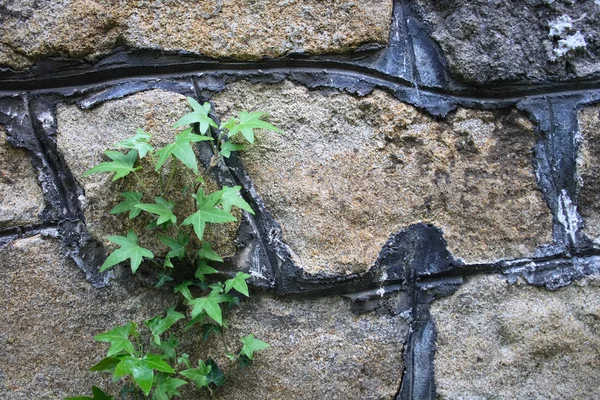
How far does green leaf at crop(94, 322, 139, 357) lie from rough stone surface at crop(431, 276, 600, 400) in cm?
55

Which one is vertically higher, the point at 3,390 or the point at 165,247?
the point at 165,247

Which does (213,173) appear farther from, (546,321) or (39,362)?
(546,321)

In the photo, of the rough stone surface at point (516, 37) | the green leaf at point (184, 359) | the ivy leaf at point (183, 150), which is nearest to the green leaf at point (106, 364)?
the green leaf at point (184, 359)

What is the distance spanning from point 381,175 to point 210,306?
1.28 ft

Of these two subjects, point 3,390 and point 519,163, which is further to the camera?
point 519,163

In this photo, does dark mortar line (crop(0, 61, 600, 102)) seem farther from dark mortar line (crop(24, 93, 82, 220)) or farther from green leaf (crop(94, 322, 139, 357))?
green leaf (crop(94, 322, 139, 357))

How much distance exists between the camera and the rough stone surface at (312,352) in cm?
102

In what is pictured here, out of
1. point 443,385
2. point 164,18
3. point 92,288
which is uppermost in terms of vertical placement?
point 164,18

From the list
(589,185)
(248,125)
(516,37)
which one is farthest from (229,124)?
(589,185)

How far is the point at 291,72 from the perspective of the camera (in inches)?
41.6

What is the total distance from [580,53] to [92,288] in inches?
40.2

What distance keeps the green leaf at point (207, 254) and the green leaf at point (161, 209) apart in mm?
72

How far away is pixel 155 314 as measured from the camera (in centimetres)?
102

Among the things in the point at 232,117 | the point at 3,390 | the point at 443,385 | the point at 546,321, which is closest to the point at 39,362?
the point at 3,390
